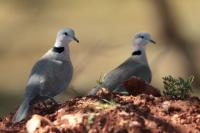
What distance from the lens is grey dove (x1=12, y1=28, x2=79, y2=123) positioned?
4.37 m

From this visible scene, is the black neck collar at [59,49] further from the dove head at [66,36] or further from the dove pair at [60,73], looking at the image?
the dove head at [66,36]

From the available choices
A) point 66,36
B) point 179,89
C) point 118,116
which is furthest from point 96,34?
point 118,116

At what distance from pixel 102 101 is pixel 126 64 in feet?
7.87

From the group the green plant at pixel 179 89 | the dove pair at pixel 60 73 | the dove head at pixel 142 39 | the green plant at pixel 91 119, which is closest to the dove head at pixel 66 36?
the dove pair at pixel 60 73

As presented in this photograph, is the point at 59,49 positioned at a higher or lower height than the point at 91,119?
higher

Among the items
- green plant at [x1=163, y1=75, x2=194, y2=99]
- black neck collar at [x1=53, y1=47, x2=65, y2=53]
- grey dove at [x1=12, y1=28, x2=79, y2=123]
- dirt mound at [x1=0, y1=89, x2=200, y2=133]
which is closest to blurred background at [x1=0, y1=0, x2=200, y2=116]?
black neck collar at [x1=53, y1=47, x2=65, y2=53]

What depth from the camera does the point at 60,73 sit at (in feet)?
15.5

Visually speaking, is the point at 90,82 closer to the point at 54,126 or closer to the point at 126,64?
the point at 126,64

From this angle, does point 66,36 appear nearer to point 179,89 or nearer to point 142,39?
point 142,39

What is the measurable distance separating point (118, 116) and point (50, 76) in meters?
1.78

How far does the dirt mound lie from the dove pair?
51 cm

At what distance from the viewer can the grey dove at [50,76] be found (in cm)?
437

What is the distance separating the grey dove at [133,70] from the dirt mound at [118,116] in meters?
1.32

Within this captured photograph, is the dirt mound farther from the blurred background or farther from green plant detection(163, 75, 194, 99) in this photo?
the blurred background
